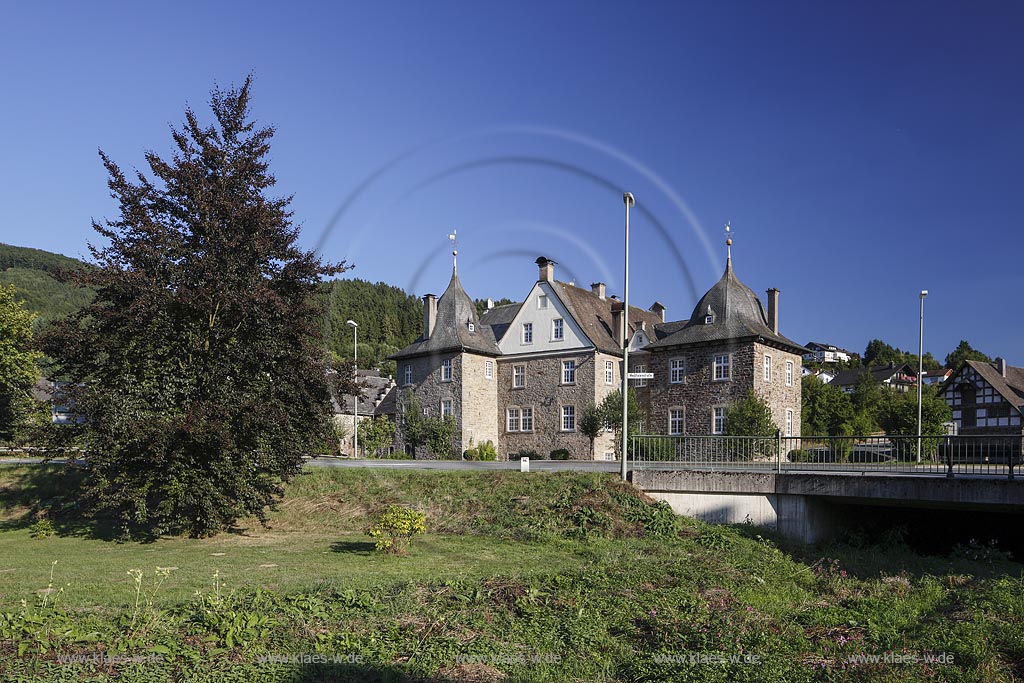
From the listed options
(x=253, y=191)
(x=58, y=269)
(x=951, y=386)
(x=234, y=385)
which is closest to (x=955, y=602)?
(x=234, y=385)

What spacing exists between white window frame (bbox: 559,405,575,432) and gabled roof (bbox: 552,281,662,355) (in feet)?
15.2

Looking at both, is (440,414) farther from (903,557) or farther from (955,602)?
(955,602)

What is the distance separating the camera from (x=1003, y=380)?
3467 inches

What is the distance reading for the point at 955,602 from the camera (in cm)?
1284

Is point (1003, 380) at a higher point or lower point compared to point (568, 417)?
higher

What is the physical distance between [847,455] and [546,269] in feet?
88.9

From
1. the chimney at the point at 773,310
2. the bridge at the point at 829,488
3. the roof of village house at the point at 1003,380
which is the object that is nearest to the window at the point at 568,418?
the chimney at the point at 773,310

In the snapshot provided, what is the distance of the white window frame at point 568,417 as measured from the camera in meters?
53.2

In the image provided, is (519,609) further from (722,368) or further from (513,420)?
(513,420)

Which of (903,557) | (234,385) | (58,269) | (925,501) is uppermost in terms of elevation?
(58,269)

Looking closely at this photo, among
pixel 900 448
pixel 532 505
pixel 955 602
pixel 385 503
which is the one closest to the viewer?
pixel 955 602

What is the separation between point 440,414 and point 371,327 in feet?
88.6

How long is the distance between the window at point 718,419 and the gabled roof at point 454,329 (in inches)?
650

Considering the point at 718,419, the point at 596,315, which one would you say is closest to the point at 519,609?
the point at 718,419
